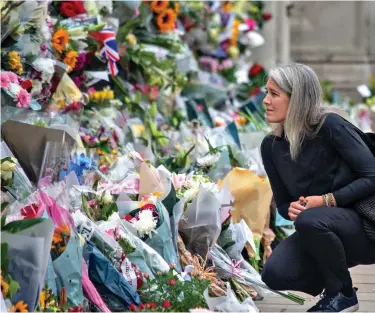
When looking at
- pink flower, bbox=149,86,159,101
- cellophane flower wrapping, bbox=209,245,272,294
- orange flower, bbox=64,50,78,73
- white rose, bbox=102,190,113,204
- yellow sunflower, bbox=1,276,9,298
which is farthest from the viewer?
pink flower, bbox=149,86,159,101

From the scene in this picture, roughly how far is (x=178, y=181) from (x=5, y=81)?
4.03ft

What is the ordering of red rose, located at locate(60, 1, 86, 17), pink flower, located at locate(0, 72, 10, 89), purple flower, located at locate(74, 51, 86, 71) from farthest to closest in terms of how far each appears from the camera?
red rose, located at locate(60, 1, 86, 17), purple flower, located at locate(74, 51, 86, 71), pink flower, located at locate(0, 72, 10, 89)

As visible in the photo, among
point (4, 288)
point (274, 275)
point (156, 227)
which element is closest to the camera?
point (4, 288)

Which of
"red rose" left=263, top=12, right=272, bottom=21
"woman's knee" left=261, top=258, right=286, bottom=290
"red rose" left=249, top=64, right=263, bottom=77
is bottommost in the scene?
"red rose" left=249, top=64, right=263, bottom=77

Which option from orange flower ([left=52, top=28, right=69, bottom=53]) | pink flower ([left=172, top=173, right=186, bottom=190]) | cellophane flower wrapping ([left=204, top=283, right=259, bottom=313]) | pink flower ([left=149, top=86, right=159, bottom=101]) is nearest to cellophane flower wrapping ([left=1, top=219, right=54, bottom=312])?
cellophane flower wrapping ([left=204, top=283, right=259, bottom=313])

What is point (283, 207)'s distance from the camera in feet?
19.2

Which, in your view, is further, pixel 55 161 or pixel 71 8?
pixel 71 8

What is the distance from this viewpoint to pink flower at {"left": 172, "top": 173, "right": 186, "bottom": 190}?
21.1 feet

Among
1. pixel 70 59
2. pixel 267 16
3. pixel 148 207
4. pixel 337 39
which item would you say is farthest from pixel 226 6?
pixel 337 39

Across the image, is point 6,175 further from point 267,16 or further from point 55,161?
point 267,16

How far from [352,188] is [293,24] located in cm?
1596

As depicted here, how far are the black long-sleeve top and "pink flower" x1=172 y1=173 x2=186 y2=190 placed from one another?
70 centimetres

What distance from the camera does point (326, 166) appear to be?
18.5 feet

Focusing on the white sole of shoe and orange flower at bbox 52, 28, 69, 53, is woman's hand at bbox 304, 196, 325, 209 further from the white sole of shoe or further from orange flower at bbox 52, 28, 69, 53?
orange flower at bbox 52, 28, 69, 53
